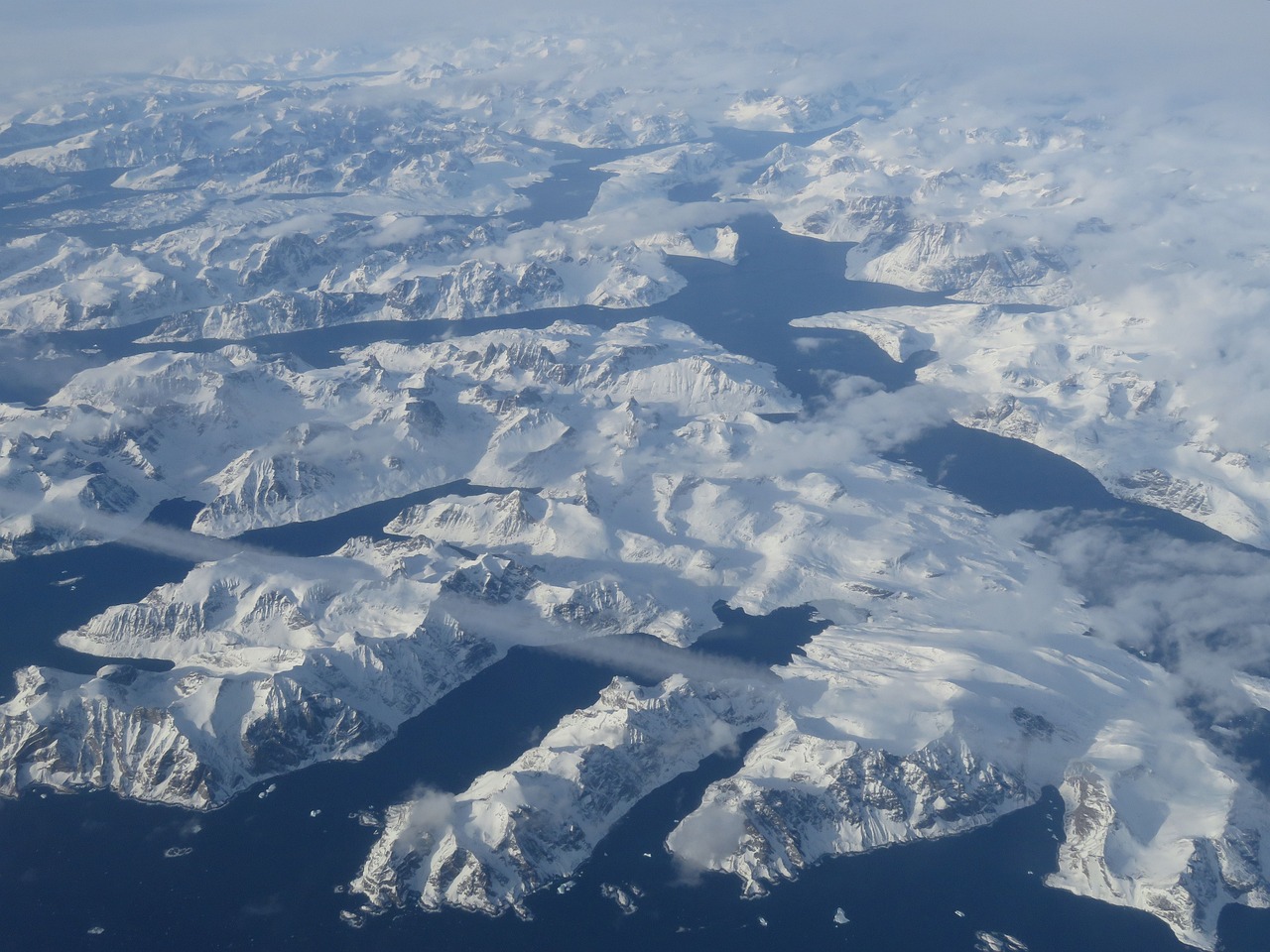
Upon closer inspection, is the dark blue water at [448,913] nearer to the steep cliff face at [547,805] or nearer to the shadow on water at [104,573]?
the steep cliff face at [547,805]

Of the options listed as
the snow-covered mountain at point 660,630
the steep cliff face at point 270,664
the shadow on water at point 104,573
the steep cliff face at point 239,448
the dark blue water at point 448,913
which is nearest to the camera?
the dark blue water at point 448,913

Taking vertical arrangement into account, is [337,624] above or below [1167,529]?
above

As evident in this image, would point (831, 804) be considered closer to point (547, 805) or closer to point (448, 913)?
point (547, 805)

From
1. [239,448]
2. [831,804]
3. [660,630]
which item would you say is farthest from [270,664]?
[239,448]

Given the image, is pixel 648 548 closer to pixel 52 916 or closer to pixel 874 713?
pixel 874 713

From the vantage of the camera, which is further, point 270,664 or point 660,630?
point 660,630

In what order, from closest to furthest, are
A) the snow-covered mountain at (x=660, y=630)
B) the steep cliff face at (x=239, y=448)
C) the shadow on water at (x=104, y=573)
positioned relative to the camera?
1. the snow-covered mountain at (x=660, y=630)
2. the shadow on water at (x=104, y=573)
3. the steep cliff face at (x=239, y=448)

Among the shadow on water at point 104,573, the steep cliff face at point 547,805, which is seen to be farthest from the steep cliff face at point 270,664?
the steep cliff face at point 547,805

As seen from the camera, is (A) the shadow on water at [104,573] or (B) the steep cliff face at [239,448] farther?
(B) the steep cliff face at [239,448]

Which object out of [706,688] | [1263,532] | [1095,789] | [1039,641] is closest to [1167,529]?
[1263,532]

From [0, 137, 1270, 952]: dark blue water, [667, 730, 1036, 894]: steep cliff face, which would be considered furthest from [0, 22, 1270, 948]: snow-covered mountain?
[0, 137, 1270, 952]: dark blue water

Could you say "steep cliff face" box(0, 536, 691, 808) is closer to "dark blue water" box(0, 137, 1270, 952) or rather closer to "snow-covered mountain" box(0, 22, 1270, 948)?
"snow-covered mountain" box(0, 22, 1270, 948)
